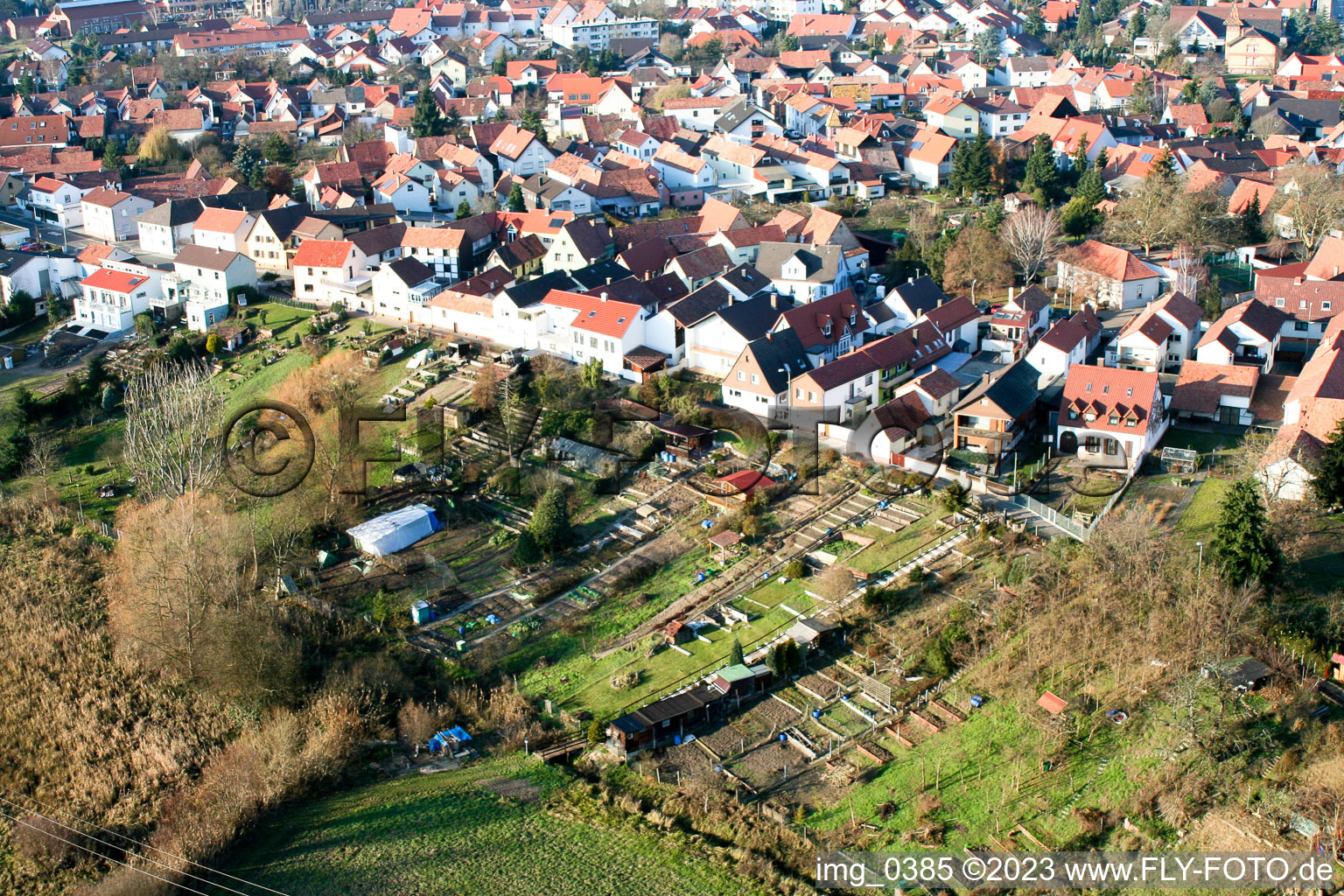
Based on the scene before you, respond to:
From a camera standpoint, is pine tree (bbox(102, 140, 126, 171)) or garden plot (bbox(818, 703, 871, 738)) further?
pine tree (bbox(102, 140, 126, 171))

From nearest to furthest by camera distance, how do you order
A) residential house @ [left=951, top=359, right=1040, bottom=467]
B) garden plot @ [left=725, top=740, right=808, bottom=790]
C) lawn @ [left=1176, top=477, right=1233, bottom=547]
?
garden plot @ [left=725, top=740, right=808, bottom=790], lawn @ [left=1176, top=477, right=1233, bottom=547], residential house @ [left=951, top=359, right=1040, bottom=467]

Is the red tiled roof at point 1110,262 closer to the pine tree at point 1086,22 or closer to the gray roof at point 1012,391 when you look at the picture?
the gray roof at point 1012,391

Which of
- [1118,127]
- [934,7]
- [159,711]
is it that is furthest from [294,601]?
[934,7]

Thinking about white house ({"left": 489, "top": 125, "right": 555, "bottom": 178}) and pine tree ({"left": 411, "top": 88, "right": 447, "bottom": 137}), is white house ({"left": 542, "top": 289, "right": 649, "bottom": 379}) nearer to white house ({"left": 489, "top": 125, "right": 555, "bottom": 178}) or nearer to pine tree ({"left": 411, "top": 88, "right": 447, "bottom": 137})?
white house ({"left": 489, "top": 125, "right": 555, "bottom": 178})

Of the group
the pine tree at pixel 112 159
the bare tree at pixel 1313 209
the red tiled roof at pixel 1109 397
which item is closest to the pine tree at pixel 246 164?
the pine tree at pixel 112 159

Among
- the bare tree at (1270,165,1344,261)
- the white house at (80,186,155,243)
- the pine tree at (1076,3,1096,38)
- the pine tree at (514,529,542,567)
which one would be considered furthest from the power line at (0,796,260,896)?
the pine tree at (1076,3,1096,38)

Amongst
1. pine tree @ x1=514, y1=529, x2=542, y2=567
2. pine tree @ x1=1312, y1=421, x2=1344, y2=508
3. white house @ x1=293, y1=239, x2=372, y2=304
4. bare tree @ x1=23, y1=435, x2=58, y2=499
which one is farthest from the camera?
white house @ x1=293, y1=239, x2=372, y2=304

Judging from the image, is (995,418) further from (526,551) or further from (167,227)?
(167,227)

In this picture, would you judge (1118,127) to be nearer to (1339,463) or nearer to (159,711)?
(1339,463)
